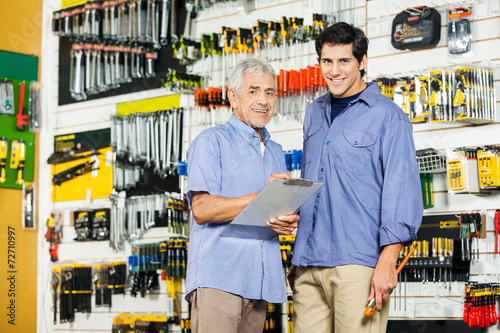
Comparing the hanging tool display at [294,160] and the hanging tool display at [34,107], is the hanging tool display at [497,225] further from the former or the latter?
the hanging tool display at [34,107]

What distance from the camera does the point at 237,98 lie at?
9.68 feet

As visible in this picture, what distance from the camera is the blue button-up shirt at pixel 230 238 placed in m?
2.72

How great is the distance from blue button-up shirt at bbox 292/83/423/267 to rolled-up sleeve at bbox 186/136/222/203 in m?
0.40

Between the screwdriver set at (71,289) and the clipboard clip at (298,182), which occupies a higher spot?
the clipboard clip at (298,182)

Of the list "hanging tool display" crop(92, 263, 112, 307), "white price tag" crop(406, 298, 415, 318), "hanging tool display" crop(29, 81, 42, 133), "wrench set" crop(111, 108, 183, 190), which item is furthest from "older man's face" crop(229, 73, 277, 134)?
"hanging tool display" crop(29, 81, 42, 133)

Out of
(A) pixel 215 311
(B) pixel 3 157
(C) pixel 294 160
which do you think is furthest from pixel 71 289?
(A) pixel 215 311

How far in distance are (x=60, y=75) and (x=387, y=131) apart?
16.1 feet

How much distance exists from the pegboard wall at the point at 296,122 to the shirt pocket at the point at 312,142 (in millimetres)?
1975

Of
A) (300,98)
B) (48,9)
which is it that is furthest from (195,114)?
(48,9)

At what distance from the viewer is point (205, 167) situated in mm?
2742

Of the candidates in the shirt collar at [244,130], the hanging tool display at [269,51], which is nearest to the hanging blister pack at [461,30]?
the hanging tool display at [269,51]

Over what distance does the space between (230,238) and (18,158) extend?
4342 millimetres

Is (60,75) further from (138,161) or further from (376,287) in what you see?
(376,287)

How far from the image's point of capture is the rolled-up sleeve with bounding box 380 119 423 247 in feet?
8.35
